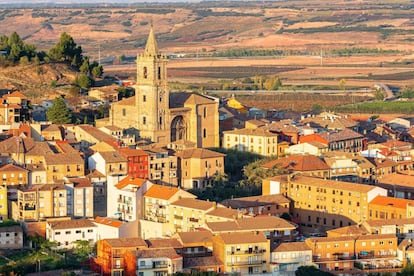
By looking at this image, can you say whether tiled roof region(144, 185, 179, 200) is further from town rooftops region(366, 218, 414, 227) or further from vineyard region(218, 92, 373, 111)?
vineyard region(218, 92, 373, 111)

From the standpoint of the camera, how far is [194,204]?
39156mm

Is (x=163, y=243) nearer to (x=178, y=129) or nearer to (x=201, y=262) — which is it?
(x=201, y=262)

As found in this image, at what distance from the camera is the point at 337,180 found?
145ft

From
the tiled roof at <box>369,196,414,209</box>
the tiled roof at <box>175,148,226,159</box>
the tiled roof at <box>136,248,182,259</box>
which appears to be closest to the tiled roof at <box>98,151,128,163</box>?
the tiled roof at <box>175,148,226,159</box>

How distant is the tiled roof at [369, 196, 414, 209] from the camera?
40.2 m

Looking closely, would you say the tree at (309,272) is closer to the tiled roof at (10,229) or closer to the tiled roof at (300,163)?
the tiled roof at (10,229)

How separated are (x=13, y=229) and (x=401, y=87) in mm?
52538

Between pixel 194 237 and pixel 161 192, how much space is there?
4.94 meters

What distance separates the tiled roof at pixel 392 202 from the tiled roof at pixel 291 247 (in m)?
5.40

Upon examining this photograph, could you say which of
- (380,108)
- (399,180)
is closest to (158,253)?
(399,180)

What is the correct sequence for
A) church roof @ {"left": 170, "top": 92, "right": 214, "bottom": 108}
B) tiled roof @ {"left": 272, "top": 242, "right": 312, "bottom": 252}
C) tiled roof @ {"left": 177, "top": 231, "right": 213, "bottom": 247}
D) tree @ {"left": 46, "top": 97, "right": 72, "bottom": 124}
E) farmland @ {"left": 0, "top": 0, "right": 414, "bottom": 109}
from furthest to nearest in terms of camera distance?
farmland @ {"left": 0, "top": 0, "right": 414, "bottom": 109}
church roof @ {"left": 170, "top": 92, "right": 214, "bottom": 108}
tree @ {"left": 46, "top": 97, "right": 72, "bottom": 124}
tiled roof @ {"left": 177, "top": 231, "right": 213, "bottom": 247}
tiled roof @ {"left": 272, "top": 242, "right": 312, "bottom": 252}

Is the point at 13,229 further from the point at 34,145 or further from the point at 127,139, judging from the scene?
the point at 127,139

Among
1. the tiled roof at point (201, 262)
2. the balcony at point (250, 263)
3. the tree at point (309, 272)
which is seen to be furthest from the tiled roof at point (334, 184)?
the tiled roof at point (201, 262)

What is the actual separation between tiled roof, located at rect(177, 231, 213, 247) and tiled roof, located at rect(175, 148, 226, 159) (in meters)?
10.3
